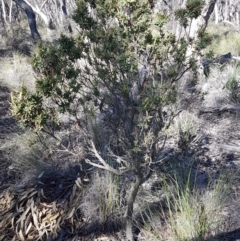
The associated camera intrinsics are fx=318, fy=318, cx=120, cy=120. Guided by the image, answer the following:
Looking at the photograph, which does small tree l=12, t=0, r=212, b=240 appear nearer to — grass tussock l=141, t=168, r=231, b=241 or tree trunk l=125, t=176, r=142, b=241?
tree trunk l=125, t=176, r=142, b=241

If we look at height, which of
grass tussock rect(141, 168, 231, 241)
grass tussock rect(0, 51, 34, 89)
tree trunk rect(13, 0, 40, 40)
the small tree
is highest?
tree trunk rect(13, 0, 40, 40)

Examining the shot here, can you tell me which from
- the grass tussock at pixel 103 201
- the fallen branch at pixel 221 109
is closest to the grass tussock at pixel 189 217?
the grass tussock at pixel 103 201

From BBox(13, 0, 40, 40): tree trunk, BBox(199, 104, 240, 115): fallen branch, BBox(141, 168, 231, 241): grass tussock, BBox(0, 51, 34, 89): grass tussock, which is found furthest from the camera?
BBox(13, 0, 40, 40): tree trunk

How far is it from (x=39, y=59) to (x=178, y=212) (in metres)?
1.66

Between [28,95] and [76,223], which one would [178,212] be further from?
[28,95]

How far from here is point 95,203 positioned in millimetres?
2928

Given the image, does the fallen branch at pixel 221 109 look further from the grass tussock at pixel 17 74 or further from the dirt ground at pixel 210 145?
the grass tussock at pixel 17 74

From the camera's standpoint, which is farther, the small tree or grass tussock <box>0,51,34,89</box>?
grass tussock <box>0,51,34,89</box>

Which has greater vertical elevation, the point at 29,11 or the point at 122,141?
the point at 29,11

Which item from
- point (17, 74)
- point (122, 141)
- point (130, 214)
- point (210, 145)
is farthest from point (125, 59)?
point (17, 74)

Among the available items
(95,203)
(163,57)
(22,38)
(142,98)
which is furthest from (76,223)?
(22,38)

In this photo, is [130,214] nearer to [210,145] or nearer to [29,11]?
[210,145]

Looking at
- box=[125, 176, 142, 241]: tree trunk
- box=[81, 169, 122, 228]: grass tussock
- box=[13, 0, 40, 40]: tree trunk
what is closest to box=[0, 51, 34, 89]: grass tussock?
box=[13, 0, 40, 40]: tree trunk

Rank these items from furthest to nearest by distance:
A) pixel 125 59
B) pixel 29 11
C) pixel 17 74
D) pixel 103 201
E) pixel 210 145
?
pixel 29 11, pixel 17 74, pixel 210 145, pixel 103 201, pixel 125 59
